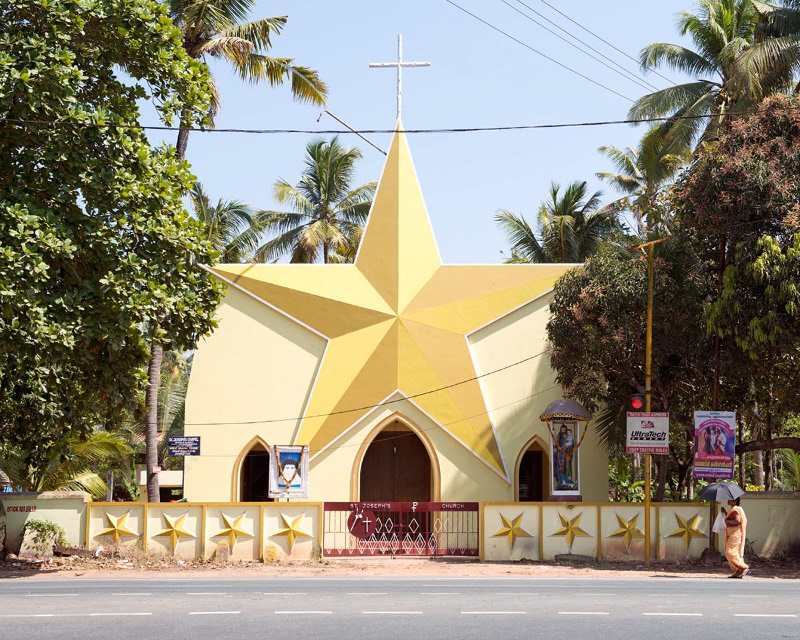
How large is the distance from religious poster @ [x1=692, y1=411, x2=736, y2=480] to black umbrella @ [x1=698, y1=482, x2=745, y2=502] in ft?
4.84

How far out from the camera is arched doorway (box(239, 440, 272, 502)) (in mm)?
28719

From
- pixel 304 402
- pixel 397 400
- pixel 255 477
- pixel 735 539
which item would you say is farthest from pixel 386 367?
pixel 735 539

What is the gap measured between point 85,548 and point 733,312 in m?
15.1

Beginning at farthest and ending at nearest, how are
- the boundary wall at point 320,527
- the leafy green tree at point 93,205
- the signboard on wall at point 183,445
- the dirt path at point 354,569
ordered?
the signboard on wall at point 183,445 → the boundary wall at point 320,527 → the dirt path at point 354,569 → the leafy green tree at point 93,205

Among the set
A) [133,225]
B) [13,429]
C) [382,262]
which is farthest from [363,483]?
[133,225]

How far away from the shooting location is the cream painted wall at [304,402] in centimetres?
2697

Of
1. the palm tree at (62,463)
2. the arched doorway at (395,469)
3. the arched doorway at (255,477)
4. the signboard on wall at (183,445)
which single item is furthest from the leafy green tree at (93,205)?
the arched doorway at (395,469)

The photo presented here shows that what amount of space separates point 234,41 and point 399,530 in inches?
Answer: 501

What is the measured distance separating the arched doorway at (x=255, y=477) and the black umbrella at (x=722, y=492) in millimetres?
13198

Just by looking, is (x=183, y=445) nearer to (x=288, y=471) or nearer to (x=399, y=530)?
(x=288, y=471)

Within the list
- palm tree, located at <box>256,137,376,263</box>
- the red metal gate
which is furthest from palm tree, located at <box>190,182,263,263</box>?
the red metal gate

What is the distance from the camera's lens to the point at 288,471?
23391 millimetres

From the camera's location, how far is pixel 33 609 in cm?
1234

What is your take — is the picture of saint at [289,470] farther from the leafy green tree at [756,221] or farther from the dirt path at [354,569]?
the leafy green tree at [756,221]
